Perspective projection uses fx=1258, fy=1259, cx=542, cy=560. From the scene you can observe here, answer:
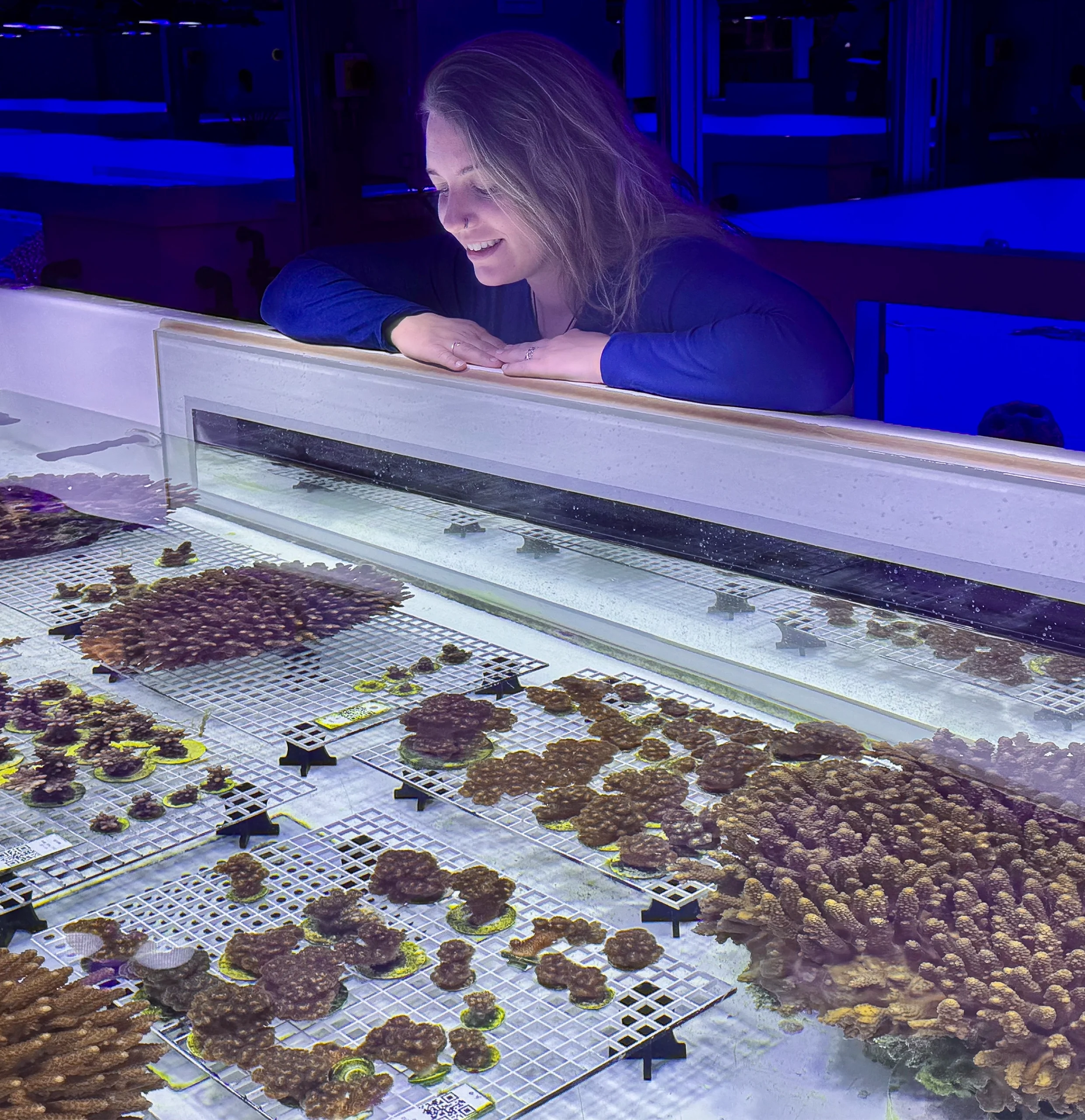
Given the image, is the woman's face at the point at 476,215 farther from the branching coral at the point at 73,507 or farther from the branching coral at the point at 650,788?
the branching coral at the point at 650,788

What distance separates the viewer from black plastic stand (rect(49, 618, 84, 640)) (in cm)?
140

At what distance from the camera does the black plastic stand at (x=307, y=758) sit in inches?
44.3

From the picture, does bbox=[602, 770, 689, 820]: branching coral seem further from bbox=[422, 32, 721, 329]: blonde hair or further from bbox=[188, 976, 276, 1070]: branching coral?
bbox=[422, 32, 721, 329]: blonde hair

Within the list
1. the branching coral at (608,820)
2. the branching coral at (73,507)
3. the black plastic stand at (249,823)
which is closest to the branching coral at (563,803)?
the branching coral at (608,820)

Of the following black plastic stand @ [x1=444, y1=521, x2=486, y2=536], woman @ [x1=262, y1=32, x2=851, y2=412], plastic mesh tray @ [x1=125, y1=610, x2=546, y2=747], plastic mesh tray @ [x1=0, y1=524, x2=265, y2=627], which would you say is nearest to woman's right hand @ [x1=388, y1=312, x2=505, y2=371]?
woman @ [x1=262, y1=32, x2=851, y2=412]

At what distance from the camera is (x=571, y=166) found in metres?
2.12

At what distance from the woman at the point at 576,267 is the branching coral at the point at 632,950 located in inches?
45.7

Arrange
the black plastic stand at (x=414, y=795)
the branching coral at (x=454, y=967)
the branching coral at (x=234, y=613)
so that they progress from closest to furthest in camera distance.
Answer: the branching coral at (x=454, y=967), the black plastic stand at (x=414, y=795), the branching coral at (x=234, y=613)

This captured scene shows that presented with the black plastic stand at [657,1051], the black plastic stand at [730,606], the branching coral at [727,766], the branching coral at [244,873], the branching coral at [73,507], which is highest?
the branching coral at [73,507]

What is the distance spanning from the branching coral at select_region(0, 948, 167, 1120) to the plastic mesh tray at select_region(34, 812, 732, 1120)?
0.03 metres

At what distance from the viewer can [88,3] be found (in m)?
3.05

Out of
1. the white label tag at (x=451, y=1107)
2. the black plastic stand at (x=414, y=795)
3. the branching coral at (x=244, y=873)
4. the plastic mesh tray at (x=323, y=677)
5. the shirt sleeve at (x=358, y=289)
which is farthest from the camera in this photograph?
the shirt sleeve at (x=358, y=289)

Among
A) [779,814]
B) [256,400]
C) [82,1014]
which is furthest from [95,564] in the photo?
[779,814]

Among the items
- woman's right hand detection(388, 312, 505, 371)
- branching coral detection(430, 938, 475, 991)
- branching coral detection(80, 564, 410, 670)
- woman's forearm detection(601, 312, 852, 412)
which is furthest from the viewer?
woman's right hand detection(388, 312, 505, 371)
